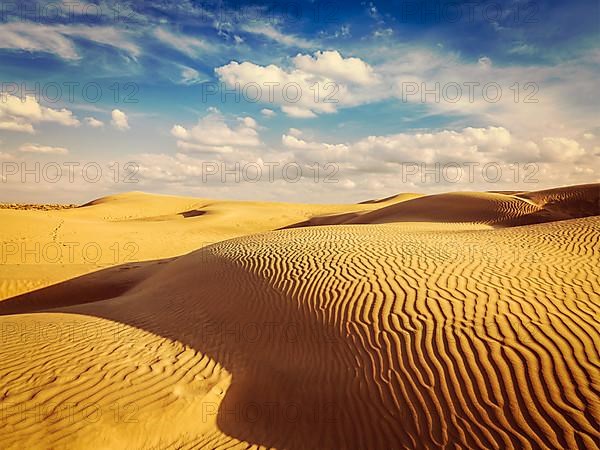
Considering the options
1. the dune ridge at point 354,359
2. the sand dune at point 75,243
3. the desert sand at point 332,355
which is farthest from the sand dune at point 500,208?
the dune ridge at point 354,359

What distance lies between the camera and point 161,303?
8.55 m

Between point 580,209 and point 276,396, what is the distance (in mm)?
25352

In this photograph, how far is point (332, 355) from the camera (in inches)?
217

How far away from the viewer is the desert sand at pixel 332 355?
13.6 ft

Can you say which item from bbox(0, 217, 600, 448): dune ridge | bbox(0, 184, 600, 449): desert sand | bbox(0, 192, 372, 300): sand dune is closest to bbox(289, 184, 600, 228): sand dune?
bbox(0, 184, 600, 449): desert sand

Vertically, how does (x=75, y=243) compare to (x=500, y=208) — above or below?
below

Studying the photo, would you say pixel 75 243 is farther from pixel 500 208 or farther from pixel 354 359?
pixel 500 208

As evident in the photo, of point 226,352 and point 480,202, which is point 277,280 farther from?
point 480,202

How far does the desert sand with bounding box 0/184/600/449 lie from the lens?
4.13 meters

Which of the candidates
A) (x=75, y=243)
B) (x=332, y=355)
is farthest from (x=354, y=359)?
(x=75, y=243)

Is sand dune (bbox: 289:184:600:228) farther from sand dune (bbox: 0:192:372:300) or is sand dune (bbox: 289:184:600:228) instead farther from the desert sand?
sand dune (bbox: 0:192:372:300)

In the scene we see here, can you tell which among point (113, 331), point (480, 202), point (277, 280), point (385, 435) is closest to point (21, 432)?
point (113, 331)

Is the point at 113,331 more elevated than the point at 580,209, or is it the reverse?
the point at 580,209

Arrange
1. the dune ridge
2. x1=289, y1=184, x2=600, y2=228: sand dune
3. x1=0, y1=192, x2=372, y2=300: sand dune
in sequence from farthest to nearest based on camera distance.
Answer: x1=289, y1=184, x2=600, y2=228: sand dune → x1=0, y1=192, x2=372, y2=300: sand dune → the dune ridge
